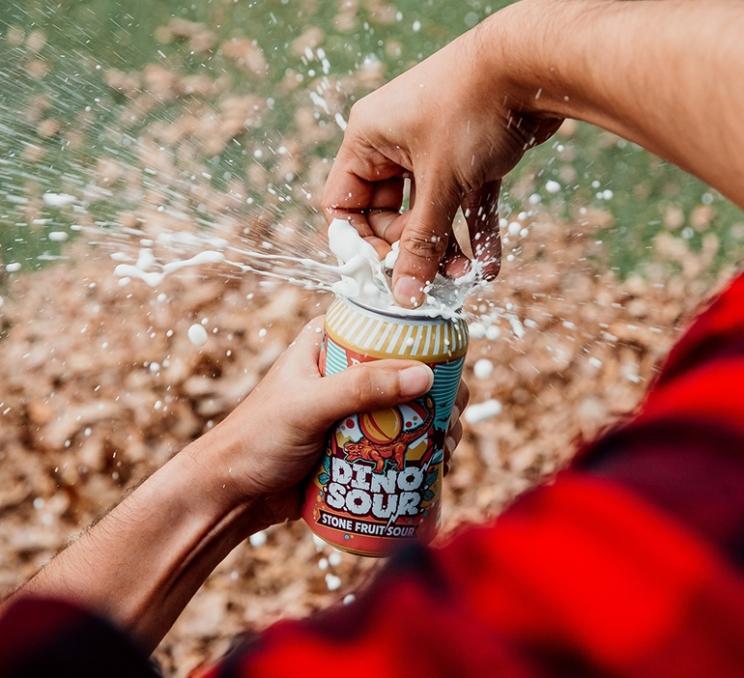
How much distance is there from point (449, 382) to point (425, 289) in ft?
0.52

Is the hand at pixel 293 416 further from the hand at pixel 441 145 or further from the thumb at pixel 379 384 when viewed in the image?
the hand at pixel 441 145

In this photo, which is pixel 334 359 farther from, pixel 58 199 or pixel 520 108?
pixel 58 199

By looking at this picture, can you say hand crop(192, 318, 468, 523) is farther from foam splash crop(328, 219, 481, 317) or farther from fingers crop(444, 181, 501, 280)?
fingers crop(444, 181, 501, 280)

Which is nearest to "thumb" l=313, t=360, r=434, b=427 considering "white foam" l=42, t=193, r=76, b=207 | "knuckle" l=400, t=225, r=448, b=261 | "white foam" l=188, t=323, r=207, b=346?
"knuckle" l=400, t=225, r=448, b=261

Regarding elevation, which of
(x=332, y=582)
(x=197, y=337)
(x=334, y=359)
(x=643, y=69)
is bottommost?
(x=332, y=582)

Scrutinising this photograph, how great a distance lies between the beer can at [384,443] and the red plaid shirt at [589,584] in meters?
0.63

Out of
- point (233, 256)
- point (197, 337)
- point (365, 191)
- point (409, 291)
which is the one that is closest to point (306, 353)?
point (409, 291)

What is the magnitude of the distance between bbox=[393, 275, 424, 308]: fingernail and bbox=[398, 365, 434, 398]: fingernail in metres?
0.11

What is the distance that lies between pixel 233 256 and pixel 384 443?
1.62 meters

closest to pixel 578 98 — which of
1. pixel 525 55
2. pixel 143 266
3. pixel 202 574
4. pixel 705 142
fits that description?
pixel 525 55

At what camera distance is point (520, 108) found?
1.25m

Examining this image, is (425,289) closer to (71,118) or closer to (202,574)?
(202,574)

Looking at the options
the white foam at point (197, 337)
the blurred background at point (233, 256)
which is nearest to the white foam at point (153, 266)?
the blurred background at point (233, 256)

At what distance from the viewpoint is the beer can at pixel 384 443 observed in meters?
1.17
